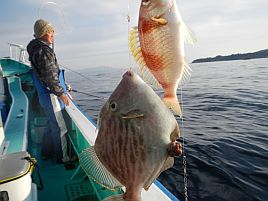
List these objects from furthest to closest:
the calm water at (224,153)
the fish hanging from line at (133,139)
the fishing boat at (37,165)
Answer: the calm water at (224,153)
the fishing boat at (37,165)
the fish hanging from line at (133,139)

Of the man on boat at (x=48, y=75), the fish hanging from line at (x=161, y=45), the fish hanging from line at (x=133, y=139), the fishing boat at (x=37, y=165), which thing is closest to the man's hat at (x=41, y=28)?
the man on boat at (x=48, y=75)

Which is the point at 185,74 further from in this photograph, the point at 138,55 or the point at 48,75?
the point at 48,75

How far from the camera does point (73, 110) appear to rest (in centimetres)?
611

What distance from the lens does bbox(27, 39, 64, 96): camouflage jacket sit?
4.69m

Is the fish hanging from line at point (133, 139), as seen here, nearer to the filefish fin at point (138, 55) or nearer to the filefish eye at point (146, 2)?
the filefish fin at point (138, 55)

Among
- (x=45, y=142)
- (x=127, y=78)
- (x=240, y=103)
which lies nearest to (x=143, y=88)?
(x=127, y=78)

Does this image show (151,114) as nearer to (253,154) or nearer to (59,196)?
(59,196)

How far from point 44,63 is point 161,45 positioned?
4149 mm

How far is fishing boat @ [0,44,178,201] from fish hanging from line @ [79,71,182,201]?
1573 mm

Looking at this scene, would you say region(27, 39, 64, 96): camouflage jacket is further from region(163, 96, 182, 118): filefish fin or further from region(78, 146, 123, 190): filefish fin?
region(163, 96, 182, 118): filefish fin

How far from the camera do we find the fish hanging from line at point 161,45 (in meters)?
0.88

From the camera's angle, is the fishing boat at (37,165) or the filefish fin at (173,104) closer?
the filefish fin at (173,104)

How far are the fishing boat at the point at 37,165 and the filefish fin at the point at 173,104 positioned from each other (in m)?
1.75

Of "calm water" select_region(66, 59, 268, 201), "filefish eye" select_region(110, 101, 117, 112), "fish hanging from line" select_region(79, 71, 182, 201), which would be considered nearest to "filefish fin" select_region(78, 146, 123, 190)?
"fish hanging from line" select_region(79, 71, 182, 201)
